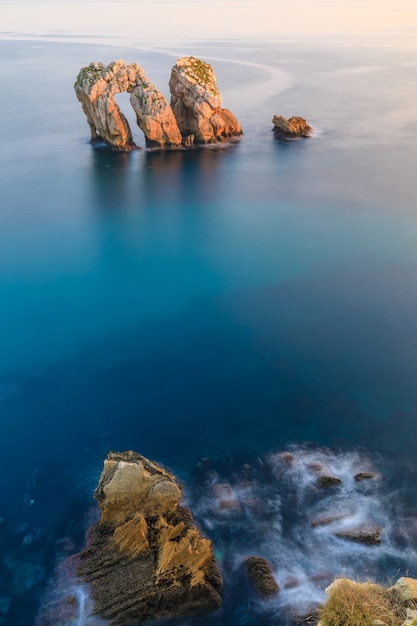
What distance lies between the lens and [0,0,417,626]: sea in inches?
1024

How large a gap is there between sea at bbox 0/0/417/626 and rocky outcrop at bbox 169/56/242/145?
2803mm

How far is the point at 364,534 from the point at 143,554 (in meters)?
10.5

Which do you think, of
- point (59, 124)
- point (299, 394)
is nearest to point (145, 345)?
point (299, 394)

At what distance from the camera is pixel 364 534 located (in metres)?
25.8

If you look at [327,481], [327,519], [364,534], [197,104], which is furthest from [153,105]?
[364,534]

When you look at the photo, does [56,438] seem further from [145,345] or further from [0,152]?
[0,152]

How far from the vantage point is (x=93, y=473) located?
2983cm

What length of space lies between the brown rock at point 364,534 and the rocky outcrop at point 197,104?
66.9m

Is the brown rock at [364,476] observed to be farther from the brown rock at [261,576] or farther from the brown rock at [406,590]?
the brown rock at [406,590]

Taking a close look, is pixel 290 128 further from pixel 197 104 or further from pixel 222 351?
pixel 222 351

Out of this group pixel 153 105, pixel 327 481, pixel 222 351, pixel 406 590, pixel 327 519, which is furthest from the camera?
pixel 153 105

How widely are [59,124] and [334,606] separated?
94874 millimetres

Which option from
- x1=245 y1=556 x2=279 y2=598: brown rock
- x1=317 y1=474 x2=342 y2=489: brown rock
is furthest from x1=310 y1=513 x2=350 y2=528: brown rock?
x1=245 y1=556 x2=279 y2=598: brown rock

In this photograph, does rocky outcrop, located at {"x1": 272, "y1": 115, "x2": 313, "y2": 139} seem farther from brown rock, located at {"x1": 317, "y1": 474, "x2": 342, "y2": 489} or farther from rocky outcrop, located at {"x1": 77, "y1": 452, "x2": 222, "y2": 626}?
rocky outcrop, located at {"x1": 77, "y1": 452, "x2": 222, "y2": 626}
